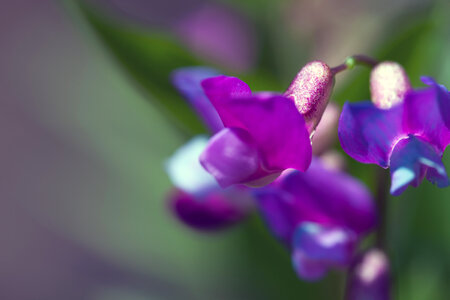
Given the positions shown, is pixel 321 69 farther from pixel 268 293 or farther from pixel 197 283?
pixel 197 283

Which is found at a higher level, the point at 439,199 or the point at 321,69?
the point at 321,69

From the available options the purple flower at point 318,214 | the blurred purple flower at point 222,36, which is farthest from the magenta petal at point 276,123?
the blurred purple flower at point 222,36

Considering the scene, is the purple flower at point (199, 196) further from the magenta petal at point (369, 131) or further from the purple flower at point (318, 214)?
the magenta petal at point (369, 131)

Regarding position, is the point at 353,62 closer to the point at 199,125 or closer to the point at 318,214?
the point at 318,214

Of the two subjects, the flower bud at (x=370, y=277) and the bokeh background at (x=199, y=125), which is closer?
the flower bud at (x=370, y=277)

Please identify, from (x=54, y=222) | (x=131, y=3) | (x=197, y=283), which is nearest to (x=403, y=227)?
(x=197, y=283)

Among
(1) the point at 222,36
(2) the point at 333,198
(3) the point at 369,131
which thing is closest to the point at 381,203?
(2) the point at 333,198
